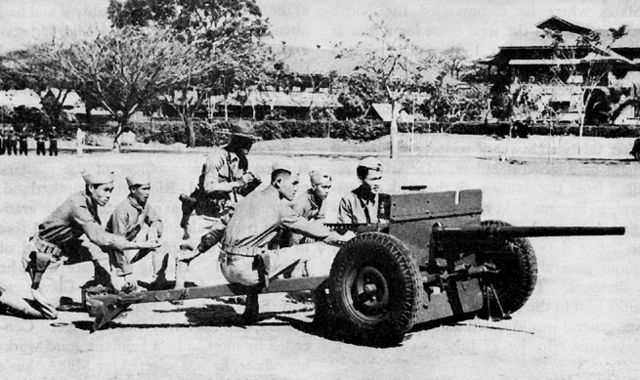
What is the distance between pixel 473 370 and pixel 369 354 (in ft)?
2.84

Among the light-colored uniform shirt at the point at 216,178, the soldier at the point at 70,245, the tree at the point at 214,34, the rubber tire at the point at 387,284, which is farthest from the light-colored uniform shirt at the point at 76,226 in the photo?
the tree at the point at 214,34

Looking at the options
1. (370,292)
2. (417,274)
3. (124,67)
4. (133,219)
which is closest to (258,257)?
(370,292)

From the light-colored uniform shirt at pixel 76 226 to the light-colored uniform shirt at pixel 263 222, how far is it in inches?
42.4

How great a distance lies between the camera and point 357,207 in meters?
8.68

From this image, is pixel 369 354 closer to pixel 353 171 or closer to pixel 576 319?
pixel 576 319

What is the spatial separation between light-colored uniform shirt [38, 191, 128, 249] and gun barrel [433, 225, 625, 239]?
9.35 ft

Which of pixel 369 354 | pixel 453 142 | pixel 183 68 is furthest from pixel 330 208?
pixel 183 68

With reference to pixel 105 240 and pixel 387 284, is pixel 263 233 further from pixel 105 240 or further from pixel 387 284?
pixel 105 240

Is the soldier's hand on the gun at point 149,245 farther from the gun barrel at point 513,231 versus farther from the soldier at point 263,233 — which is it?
the gun barrel at point 513,231

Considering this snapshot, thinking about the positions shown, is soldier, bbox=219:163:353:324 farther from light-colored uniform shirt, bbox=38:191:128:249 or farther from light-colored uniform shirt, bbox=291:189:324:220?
light-colored uniform shirt, bbox=291:189:324:220

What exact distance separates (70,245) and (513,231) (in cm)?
401

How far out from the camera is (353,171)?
99.7 ft

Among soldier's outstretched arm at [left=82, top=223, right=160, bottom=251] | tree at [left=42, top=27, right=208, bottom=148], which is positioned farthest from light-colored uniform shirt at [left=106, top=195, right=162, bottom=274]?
tree at [left=42, top=27, right=208, bottom=148]

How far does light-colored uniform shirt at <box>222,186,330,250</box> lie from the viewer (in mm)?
7383
